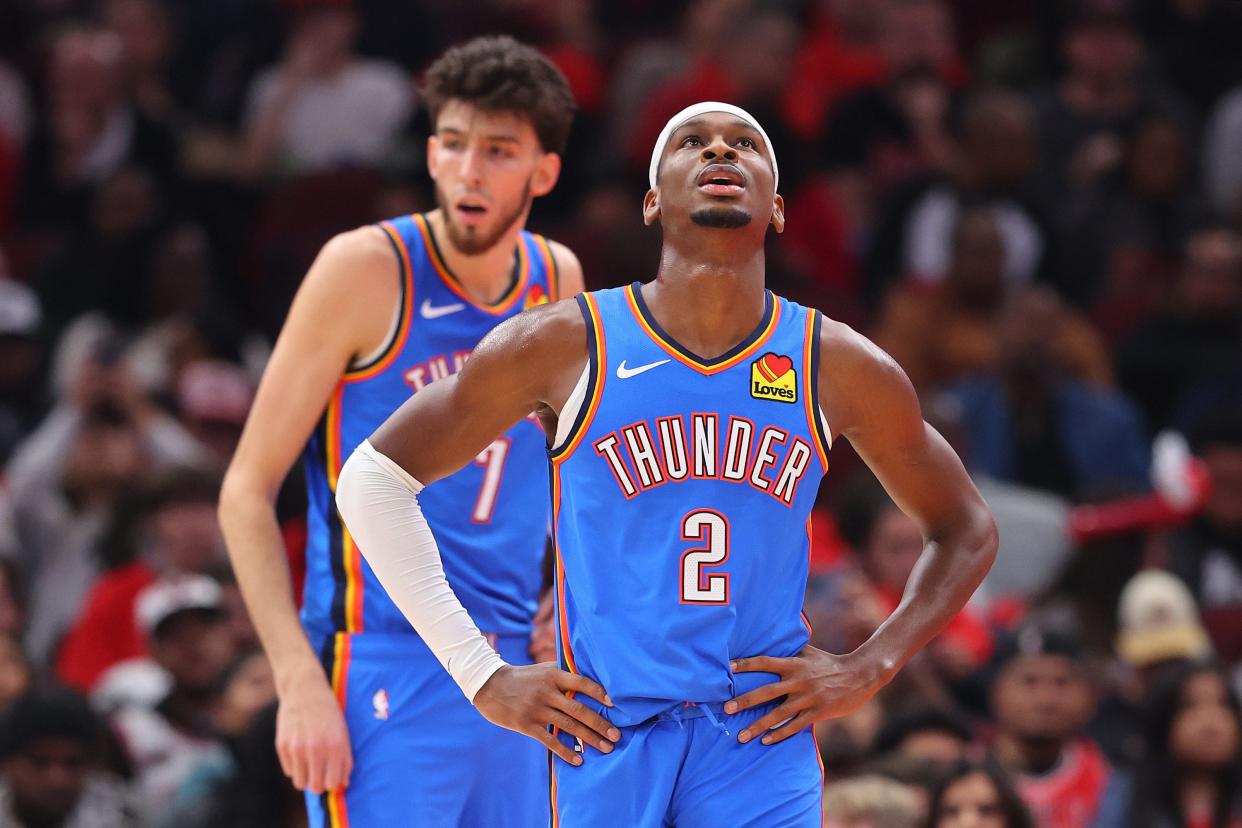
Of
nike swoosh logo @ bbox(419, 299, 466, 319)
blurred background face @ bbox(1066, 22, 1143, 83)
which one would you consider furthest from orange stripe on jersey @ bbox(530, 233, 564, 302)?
blurred background face @ bbox(1066, 22, 1143, 83)

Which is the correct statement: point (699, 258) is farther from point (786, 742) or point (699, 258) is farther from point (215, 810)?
point (215, 810)

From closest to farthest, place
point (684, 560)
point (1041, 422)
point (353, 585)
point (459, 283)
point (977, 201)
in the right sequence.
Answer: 1. point (684, 560)
2. point (353, 585)
3. point (459, 283)
4. point (1041, 422)
5. point (977, 201)

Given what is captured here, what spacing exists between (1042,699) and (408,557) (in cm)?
419

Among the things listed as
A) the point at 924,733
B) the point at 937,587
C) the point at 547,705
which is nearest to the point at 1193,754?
the point at 924,733

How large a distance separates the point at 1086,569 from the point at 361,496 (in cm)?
590

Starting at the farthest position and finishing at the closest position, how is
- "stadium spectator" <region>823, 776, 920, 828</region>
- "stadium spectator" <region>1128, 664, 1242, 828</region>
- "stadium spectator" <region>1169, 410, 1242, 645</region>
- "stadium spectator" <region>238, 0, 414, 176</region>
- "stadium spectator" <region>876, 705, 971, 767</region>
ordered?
"stadium spectator" <region>238, 0, 414, 176</region> → "stadium spectator" <region>1169, 410, 1242, 645</region> → "stadium spectator" <region>1128, 664, 1242, 828</region> → "stadium spectator" <region>876, 705, 971, 767</region> → "stadium spectator" <region>823, 776, 920, 828</region>

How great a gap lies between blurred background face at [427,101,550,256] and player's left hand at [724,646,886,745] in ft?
4.98

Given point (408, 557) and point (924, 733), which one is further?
point (924, 733)

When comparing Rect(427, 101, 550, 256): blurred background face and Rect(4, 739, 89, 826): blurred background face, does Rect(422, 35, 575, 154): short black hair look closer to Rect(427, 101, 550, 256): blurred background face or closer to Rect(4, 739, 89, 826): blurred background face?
Rect(427, 101, 550, 256): blurred background face

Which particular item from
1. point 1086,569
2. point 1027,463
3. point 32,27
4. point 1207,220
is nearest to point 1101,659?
point 1086,569

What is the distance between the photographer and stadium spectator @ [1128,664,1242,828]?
25.3 ft

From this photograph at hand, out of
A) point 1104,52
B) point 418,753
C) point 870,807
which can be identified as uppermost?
point 1104,52

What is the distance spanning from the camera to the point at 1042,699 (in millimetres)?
7707

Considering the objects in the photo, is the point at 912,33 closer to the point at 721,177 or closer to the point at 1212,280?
the point at 1212,280
